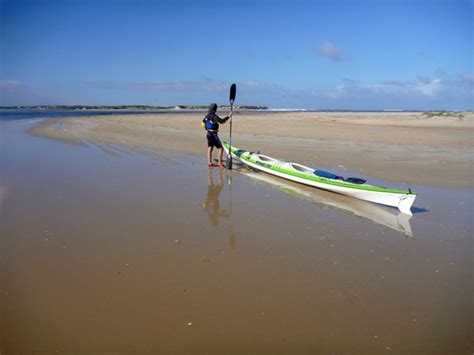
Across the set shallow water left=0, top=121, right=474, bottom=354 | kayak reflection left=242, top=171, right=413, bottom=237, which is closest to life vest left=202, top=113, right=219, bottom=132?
Answer: kayak reflection left=242, top=171, right=413, bottom=237

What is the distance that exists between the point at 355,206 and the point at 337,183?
825mm

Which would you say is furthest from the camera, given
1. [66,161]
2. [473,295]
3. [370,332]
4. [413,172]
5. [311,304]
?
[66,161]

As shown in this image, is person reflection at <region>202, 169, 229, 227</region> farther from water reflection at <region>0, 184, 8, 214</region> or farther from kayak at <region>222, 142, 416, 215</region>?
water reflection at <region>0, 184, 8, 214</region>

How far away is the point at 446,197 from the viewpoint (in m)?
7.54

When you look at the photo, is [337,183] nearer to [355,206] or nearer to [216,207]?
[355,206]

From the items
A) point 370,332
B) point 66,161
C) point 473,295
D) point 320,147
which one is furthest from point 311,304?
point 320,147

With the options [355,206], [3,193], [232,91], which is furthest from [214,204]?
[232,91]

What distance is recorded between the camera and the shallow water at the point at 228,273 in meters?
3.11

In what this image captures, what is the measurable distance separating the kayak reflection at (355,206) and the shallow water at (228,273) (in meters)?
0.05

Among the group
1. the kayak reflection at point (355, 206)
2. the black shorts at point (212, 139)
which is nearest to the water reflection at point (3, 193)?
the black shorts at point (212, 139)

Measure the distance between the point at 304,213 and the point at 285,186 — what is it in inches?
87.6

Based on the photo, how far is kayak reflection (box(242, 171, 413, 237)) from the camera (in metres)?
6.12

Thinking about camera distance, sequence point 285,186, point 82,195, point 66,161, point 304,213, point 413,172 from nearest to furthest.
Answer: point 304,213
point 82,195
point 285,186
point 413,172
point 66,161

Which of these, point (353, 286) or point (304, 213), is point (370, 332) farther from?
point (304, 213)
